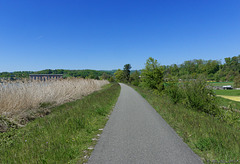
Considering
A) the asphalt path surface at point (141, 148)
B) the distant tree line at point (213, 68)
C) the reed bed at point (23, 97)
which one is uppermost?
the distant tree line at point (213, 68)

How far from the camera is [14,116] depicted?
6.66 m

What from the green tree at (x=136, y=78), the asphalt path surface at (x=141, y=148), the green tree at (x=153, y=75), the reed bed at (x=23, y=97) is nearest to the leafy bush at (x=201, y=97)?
the asphalt path surface at (x=141, y=148)

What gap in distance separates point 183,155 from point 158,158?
0.70m

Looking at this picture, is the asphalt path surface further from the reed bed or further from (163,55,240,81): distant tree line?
(163,55,240,81): distant tree line

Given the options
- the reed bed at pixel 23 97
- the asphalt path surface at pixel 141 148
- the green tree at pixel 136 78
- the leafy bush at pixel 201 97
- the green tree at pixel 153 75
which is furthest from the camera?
the green tree at pixel 136 78

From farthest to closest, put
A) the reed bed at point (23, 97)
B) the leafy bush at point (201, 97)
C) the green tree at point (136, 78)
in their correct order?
the green tree at point (136, 78) → the leafy bush at point (201, 97) → the reed bed at point (23, 97)

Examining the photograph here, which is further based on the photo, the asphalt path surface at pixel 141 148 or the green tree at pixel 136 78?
the green tree at pixel 136 78

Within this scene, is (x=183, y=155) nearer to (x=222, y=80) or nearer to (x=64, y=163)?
(x=64, y=163)

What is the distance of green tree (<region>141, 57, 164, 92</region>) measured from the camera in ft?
92.9

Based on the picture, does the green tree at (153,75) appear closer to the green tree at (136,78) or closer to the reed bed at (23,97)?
the reed bed at (23,97)

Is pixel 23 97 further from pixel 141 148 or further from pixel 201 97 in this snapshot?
pixel 201 97

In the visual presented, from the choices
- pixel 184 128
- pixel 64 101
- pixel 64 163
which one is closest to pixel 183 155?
pixel 184 128

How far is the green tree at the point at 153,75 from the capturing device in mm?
28314

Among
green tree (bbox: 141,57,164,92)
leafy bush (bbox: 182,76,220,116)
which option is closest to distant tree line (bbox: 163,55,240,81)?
green tree (bbox: 141,57,164,92)
